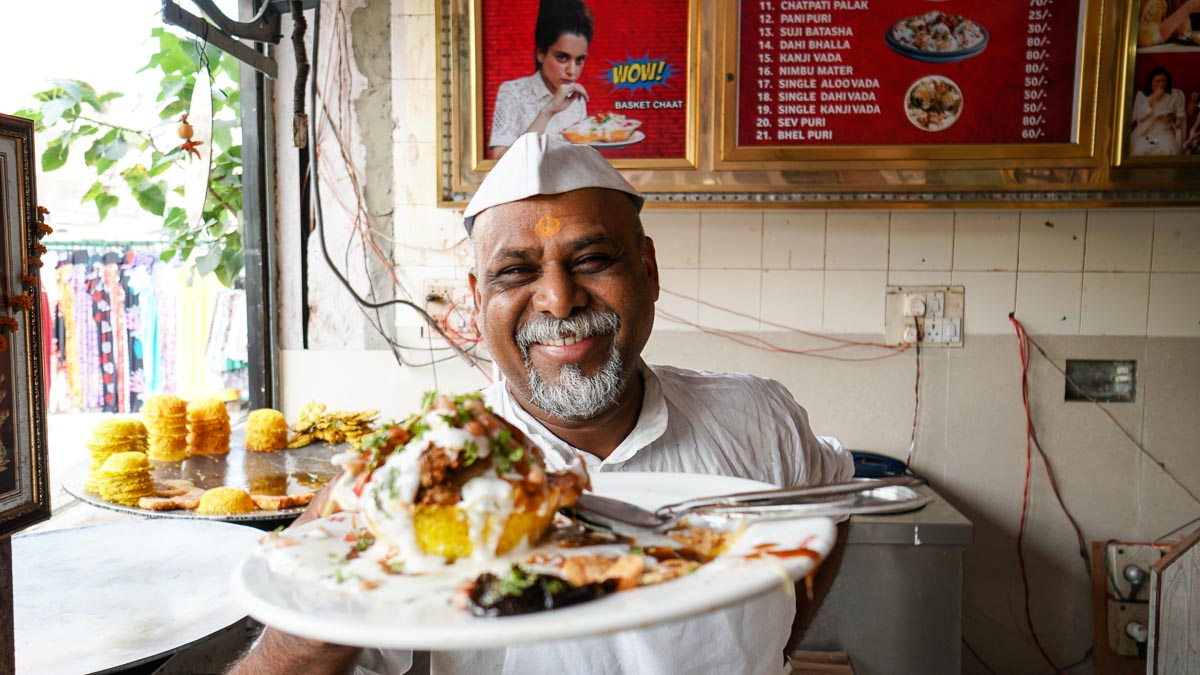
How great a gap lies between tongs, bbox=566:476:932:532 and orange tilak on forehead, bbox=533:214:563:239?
2.23 ft

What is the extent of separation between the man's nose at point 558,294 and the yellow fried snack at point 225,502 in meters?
1.12

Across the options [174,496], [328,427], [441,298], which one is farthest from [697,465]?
[441,298]

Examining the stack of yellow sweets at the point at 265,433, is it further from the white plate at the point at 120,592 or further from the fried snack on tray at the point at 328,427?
the white plate at the point at 120,592

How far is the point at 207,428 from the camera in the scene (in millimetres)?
2725

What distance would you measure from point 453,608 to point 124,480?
1863 mm

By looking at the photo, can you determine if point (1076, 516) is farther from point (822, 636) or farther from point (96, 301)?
point (96, 301)

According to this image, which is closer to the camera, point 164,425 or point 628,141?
point 164,425

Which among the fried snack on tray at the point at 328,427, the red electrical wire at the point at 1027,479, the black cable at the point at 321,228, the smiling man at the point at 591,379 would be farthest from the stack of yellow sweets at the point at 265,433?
the red electrical wire at the point at 1027,479

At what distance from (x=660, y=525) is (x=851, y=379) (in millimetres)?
2509

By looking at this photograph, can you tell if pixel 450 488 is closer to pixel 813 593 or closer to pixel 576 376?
pixel 576 376

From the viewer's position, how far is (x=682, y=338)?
3355 millimetres

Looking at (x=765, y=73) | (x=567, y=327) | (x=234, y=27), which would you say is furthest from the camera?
(x=765, y=73)

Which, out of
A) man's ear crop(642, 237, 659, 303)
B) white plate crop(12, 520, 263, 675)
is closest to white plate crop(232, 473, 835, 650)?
white plate crop(12, 520, 263, 675)

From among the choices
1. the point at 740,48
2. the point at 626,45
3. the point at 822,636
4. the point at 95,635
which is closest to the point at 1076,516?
the point at 822,636
